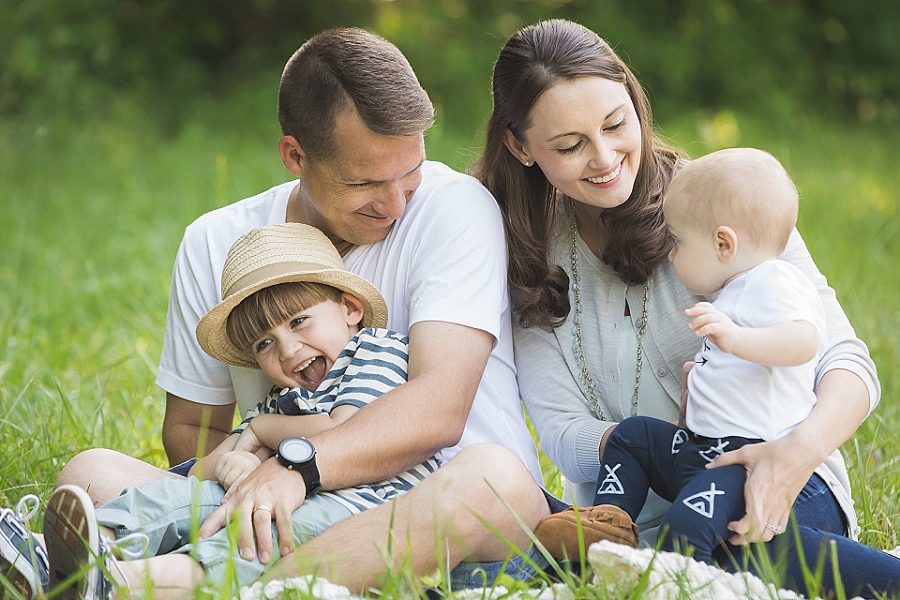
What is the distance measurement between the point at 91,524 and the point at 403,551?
608mm

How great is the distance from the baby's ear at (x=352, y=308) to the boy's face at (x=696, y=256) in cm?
76

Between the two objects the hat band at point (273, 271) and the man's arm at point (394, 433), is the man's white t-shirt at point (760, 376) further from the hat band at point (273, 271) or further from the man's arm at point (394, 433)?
the hat band at point (273, 271)

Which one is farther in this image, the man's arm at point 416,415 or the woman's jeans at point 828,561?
the man's arm at point 416,415

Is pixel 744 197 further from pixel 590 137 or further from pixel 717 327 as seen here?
pixel 590 137

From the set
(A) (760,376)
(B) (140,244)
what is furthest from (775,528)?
(B) (140,244)

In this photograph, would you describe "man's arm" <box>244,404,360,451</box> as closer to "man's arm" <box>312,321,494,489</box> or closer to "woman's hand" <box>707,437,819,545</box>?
"man's arm" <box>312,321,494,489</box>

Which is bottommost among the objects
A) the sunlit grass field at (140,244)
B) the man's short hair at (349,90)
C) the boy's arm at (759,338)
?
the sunlit grass field at (140,244)

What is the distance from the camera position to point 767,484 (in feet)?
6.66

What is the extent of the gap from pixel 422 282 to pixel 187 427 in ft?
2.77

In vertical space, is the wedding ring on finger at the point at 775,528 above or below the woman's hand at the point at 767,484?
below

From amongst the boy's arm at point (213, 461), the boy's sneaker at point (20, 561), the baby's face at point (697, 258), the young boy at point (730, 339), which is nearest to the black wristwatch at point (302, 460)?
the boy's arm at point (213, 461)

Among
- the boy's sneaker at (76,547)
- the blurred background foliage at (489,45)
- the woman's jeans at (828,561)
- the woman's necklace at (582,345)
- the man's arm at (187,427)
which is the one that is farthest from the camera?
the blurred background foliage at (489,45)

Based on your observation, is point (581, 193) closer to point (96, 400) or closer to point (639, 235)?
point (639, 235)

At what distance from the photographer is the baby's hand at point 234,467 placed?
2.20 metres
